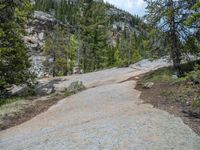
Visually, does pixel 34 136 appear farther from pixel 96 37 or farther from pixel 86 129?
pixel 96 37

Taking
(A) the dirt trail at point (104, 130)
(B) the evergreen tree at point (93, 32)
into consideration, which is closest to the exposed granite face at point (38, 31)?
(B) the evergreen tree at point (93, 32)

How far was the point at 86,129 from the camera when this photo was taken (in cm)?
1366

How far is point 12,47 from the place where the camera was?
26.5 m

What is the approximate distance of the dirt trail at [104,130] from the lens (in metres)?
11.5

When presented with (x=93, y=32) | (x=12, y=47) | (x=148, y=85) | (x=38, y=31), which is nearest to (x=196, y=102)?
(x=148, y=85)

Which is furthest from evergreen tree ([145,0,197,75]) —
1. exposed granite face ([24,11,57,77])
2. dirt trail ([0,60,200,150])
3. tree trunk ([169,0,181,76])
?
exposed granite face ([24,11,57,77])

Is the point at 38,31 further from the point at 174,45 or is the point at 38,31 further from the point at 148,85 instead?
the point at 148,85

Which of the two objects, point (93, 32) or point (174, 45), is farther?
point (93, 32)

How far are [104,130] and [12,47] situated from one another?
51.3 feet

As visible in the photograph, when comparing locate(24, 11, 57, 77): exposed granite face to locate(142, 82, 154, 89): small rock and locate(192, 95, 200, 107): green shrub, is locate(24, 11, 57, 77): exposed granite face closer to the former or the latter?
locate(142, 82, 154, 89): small rock

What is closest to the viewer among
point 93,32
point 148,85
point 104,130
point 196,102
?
point 104,130

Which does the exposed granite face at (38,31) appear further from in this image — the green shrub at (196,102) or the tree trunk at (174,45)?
the green shrub at (196,102)

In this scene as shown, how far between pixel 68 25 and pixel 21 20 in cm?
9663

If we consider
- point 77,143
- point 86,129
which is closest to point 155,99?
point 86,129
